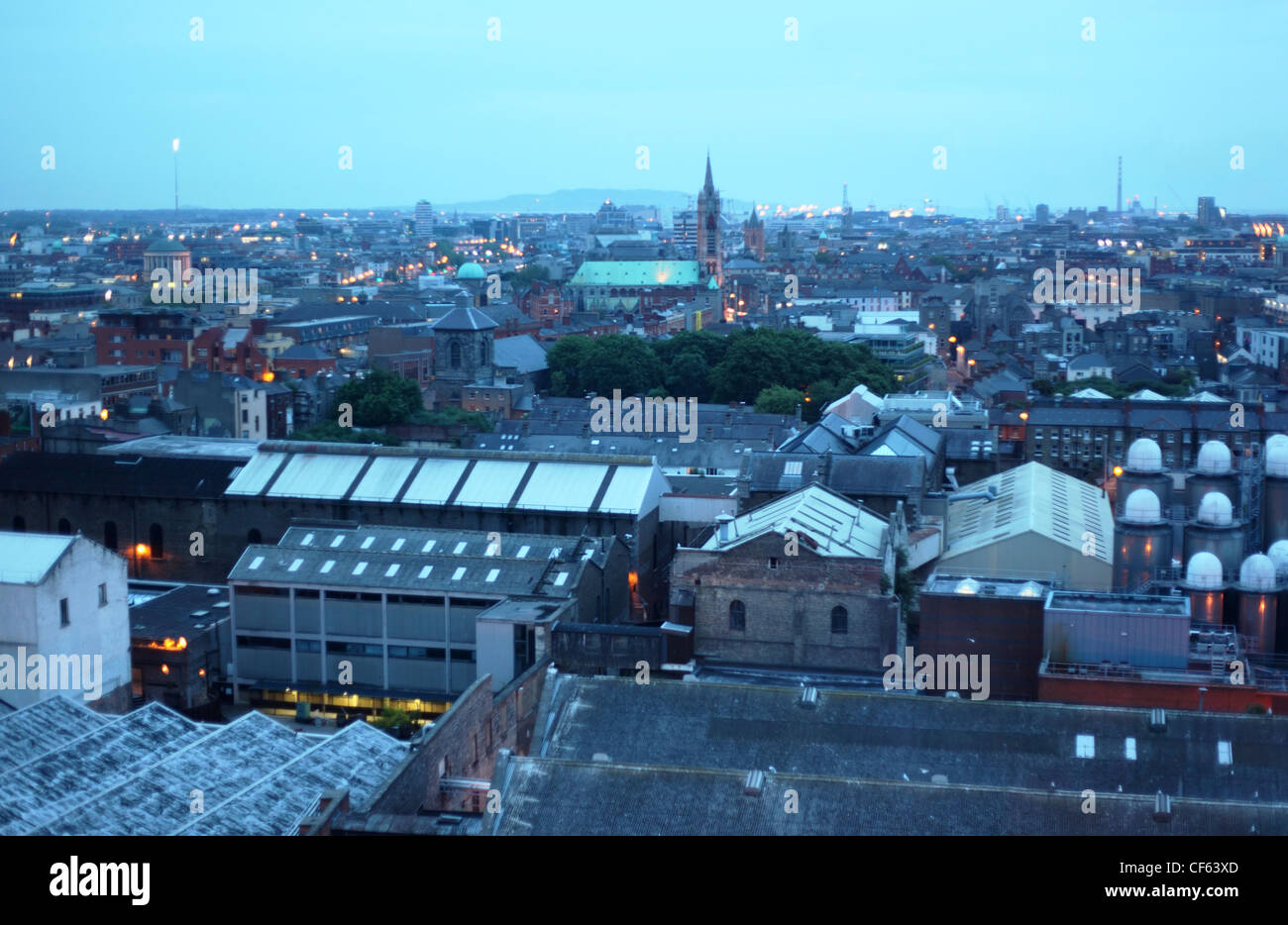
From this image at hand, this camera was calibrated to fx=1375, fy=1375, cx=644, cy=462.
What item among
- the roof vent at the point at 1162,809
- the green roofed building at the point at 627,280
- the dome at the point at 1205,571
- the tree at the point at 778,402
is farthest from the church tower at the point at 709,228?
the roof vent at the point at 1162,809

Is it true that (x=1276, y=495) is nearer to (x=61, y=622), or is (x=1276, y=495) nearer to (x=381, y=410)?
(x=61, y=622)

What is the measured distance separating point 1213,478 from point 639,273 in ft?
395

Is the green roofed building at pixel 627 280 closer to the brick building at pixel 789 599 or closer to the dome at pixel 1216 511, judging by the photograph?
the dome at pixel 1216 511

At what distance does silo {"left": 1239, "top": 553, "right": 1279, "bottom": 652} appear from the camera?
2645 centimetres

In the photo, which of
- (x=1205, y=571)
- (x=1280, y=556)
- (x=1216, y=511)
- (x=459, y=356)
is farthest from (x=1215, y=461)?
(x=459, y=356)

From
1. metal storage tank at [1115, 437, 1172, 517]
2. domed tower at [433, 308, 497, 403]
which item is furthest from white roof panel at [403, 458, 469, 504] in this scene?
domed tower at [433, 308, 497, 403]

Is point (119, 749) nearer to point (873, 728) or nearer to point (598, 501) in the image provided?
point (873, 728)

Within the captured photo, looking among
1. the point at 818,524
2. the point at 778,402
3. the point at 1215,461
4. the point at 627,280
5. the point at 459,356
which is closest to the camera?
→ the point at 818,524

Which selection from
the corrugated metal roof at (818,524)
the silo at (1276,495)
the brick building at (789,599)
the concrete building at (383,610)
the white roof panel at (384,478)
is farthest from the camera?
the white roof panel at (384,478)

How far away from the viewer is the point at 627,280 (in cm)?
15038

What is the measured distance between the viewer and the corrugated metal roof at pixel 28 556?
26.8 metres

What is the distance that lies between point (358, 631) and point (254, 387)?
33695 millimetres

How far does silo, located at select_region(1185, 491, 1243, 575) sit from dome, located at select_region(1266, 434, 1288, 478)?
8.36ft

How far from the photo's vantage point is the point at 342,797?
1733 centimetres
